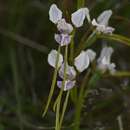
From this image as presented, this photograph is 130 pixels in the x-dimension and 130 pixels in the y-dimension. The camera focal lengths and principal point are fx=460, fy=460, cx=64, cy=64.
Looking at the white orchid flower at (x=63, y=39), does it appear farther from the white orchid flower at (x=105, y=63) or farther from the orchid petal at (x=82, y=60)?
the white orchid flower at (x=105, y=63)

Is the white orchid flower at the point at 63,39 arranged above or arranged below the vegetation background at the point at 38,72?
above

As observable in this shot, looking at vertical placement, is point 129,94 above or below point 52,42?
below

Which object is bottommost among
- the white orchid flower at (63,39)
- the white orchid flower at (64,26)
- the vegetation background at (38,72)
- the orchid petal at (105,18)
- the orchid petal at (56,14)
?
the vegetation background at (38,72)

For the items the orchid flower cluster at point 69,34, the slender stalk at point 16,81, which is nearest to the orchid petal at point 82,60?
the orchid flower cluster at point 69,34

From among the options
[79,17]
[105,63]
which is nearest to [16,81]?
[105,63]

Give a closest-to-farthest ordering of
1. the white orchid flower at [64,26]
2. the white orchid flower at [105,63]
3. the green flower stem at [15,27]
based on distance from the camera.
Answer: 1. the white orchid flower at [64,26]
2. the white orchid flower at [105,63]
3. the green flower stem at [15,27]

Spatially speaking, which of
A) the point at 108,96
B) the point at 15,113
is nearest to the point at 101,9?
the point at 108,96

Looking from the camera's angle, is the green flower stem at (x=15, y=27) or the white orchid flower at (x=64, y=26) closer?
the white orchid flower at (x=64, y=26)

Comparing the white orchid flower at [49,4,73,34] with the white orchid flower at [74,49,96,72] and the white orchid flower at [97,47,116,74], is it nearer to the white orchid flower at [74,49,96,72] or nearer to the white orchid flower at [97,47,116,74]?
the white orchid flower at [74,49,96,72]

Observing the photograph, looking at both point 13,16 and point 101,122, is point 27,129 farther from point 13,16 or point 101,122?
point 13,16

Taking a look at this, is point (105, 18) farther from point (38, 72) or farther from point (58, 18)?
point (38, 72)
